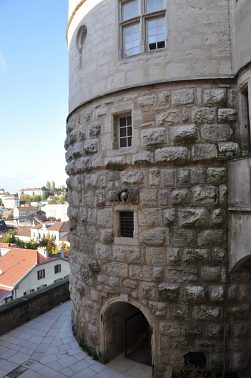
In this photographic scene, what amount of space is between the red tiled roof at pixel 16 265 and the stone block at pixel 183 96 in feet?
103

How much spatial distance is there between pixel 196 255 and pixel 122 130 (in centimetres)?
314

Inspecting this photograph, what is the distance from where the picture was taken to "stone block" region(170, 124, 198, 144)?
19.8 feet

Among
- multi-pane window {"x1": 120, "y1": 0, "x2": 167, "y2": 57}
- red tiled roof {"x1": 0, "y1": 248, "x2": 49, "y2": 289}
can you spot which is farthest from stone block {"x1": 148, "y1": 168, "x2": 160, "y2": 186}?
red tiled roof {"x1": 0, "y1": 248, "x2": 49, "y2": 289}

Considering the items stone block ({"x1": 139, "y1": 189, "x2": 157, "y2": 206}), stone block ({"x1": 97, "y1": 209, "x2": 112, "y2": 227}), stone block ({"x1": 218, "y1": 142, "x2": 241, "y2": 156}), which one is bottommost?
stone block ({"x1": 97, "y1": 209, "x2": 112, "y2": 227})

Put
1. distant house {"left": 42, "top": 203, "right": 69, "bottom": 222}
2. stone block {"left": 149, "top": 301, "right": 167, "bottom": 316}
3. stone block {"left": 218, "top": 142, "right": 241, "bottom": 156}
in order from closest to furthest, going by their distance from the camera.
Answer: stone block {"left": 218, "top": 142, "right": 241, "bottom": 156} → stone block {"left": 149, "top": 301, "right": 167, "bottom": 316} → distant house {"left": 42, "top": 203, "right": 69, "bottom": 222}

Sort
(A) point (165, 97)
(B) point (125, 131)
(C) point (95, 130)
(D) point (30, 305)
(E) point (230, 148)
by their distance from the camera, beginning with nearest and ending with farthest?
(E) point (230, 148) < (A) point (165, 97) < (B) point (125, 131) < (C) point (95, 130) < (D) point (30, 305)

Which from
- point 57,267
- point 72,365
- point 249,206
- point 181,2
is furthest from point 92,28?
point 57,267

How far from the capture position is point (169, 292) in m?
6.17

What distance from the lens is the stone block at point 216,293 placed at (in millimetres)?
5989

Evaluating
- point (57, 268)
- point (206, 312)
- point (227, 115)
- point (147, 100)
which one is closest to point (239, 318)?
point (206, 312)

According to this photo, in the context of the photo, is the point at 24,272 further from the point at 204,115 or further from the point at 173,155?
the point at 204,115

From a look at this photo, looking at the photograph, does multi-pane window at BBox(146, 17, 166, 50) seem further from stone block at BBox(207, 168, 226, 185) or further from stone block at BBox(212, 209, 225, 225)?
stone block at BBox(212, 209, 225, 225)

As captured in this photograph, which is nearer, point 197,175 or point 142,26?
point 197,175

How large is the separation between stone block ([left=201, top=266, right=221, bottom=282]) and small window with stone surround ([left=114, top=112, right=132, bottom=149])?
305cm
